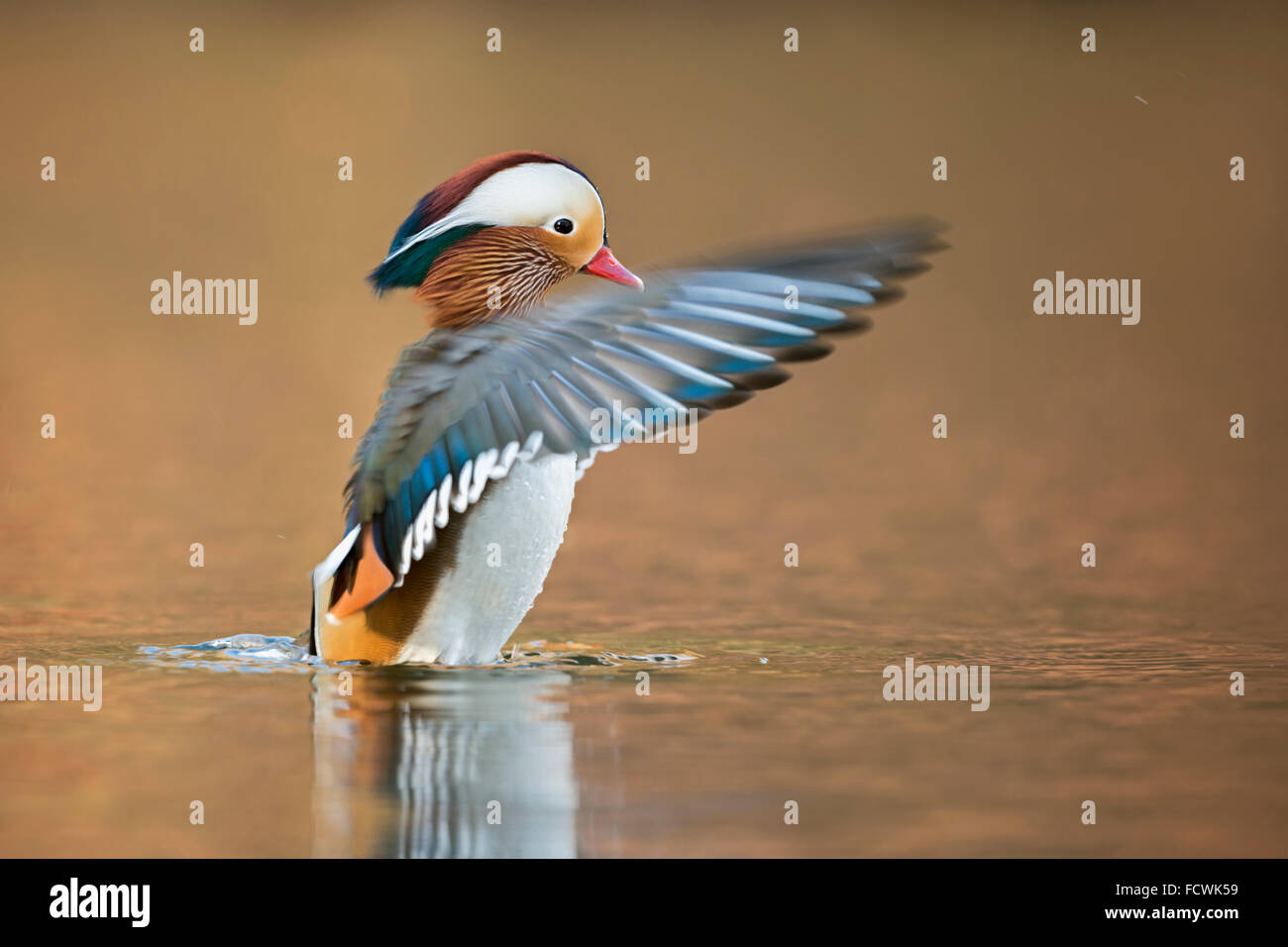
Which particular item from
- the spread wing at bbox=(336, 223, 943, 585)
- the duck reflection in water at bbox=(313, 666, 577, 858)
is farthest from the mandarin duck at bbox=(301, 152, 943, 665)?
the duck reflection in water at bbox=(313, 666, 577, 858)

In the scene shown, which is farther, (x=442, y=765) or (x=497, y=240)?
(x=497, y=240)

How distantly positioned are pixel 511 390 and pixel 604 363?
20cm

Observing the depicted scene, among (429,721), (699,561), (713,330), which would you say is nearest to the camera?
(429,721)

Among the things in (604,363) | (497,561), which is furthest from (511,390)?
(497,561)

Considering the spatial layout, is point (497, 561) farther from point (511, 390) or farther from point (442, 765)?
point (442, 765)

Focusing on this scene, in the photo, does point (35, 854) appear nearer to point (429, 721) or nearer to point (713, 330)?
point (429, 721)

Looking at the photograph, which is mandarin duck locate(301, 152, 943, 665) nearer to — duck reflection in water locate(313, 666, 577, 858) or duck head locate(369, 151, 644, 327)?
duck head locate(369, 151, 644, 327)

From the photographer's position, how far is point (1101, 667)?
3934 mm

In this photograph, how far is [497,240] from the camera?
4.19 m

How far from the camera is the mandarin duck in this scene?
3.31 meters

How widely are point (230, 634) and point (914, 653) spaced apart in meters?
→ 1.79

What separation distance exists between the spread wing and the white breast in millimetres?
112

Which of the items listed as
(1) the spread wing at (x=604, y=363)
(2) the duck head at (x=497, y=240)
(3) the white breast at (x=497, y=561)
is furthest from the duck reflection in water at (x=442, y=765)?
(2) the duck head at (x=497, y=240)
